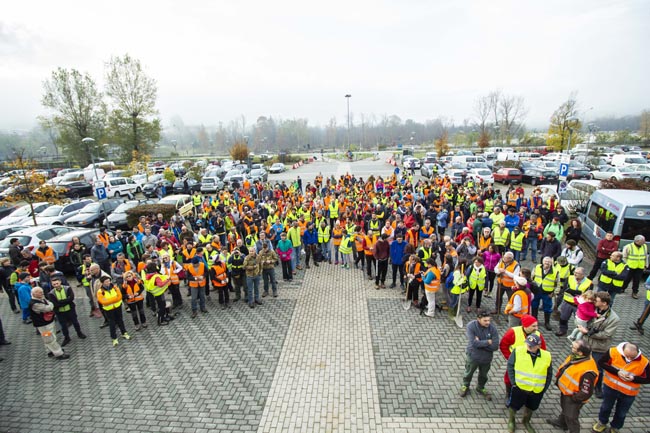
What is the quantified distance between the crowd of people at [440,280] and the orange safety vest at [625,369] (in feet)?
0.04

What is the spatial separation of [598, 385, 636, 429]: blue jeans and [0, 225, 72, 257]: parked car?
50.2ft

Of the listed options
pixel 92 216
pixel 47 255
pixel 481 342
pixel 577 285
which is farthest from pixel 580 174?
pixel 92 216

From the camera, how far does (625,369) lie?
4352 mm

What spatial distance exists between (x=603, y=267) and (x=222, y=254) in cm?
916

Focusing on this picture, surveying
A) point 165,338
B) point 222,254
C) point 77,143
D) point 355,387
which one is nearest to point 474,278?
point 355,387

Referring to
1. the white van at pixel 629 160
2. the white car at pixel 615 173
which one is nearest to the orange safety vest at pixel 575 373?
the white car at pixel 615 173

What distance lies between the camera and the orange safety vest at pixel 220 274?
8375mm

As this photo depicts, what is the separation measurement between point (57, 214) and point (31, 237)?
721 centimetres

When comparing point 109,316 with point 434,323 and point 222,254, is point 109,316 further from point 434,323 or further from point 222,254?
point 434,323

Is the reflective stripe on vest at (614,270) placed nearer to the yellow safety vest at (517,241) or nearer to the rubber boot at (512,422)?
the yellow safety vest at (517,241)

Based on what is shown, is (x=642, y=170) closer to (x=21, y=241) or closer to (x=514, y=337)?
(x=514, y=337)

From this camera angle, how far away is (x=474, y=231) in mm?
11227

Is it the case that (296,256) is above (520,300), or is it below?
below

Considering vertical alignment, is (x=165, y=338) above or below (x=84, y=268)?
below
